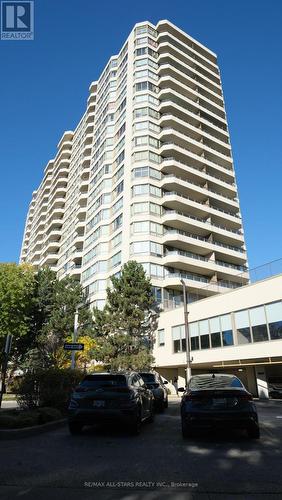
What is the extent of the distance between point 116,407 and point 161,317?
104 ft

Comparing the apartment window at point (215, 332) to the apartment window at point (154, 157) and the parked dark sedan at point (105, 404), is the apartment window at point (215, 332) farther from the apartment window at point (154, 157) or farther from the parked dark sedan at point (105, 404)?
the apartment window at point (154, 157)

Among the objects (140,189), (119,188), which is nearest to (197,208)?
(140,189)

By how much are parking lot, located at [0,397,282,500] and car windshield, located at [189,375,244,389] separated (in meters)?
1.09

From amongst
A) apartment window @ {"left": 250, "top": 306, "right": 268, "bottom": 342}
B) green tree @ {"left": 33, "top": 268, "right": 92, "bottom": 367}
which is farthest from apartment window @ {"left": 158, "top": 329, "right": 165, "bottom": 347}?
apartment window @ {"left": 250, "top": 306, "right": 268, "bottom": 342}

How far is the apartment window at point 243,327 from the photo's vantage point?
2905 centimetres

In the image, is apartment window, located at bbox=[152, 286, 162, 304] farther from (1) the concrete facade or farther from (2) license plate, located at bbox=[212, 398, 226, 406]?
(2) license plate, located at bbox=[212, 398, 226, 406]

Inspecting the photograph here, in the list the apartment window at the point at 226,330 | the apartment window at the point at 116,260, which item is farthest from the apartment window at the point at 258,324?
the apartment window at the point at 116,260

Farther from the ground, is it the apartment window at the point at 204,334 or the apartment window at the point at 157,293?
the apartment window at the point at 157,293

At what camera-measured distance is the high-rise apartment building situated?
147 ft

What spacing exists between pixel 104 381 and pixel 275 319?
816 inches

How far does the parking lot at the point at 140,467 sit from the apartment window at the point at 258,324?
65.6 ft

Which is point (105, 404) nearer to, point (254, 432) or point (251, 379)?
point (254, 432)

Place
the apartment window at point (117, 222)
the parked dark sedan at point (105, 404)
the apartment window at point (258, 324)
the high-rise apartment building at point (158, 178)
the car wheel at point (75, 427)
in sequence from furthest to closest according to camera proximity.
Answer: the apartment window at point (117, 222), the high-rise apartment building at point (158, 178), the apartment window at point (258, 324), the car wheel at point (75, 427), the parked dark sedan at point (105, 404)

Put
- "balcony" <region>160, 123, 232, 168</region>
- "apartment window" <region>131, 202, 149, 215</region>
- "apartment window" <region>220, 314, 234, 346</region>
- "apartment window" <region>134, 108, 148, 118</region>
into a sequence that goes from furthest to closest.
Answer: "apartment window" <region>134, 108, 148, 118</region>
"balcony" <region>160, 123, 232, 168</region>
"apartment window" <region>131, 202, 149, 215</region>
"apartment window" <region>220, 314, 234, 346</region>
